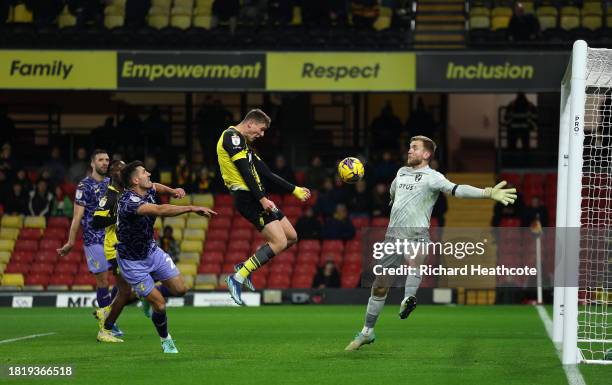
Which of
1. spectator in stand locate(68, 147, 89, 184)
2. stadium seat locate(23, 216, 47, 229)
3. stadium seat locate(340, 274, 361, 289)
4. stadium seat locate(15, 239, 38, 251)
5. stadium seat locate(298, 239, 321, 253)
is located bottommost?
stadium seat locate(340, 274, 361, 289)

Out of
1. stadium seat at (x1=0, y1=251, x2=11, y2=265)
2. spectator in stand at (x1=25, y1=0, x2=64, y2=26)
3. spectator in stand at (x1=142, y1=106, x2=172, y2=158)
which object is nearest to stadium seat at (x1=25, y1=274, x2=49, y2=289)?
stadium seat at (x1=0, y1=251, x2=11, y2=265)

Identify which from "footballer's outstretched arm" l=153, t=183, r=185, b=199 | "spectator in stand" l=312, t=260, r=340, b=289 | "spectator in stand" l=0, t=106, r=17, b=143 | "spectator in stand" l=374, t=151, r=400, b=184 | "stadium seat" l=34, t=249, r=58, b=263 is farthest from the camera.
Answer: "spectator in stand" l=0, t=106, r=17, b=143

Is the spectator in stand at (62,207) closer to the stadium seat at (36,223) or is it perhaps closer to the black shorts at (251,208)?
the stadium seat at (36,223)

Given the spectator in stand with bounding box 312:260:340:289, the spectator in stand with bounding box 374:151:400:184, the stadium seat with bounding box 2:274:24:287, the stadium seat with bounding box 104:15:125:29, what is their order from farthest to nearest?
the stadium seat with bounding box 104:15:125:29
the spectator in stand with bounding box 374:151:400:184
the stadium seat with bounding box 2:274:24:287
the spectator in stand with bounding box 312:260:340:289

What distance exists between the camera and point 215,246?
26.3 meters

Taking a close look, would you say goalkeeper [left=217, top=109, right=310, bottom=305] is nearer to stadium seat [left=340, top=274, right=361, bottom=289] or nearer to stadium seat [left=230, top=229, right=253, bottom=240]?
stadium seat [left=340, top=274, right=361, bottom=289]

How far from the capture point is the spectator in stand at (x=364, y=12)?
2650 cm

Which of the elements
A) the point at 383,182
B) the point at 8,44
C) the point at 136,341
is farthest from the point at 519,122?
the point at 136,341

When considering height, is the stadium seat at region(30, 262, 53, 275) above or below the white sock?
below

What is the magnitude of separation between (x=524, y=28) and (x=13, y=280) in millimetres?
12397

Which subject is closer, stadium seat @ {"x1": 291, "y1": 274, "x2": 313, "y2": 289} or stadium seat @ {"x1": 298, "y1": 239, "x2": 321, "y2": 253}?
stadium seat @ {"x1": 291, "y1": 274, "x2": 313, "y2": 289}

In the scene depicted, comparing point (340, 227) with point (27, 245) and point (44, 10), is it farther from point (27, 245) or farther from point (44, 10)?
point (44, 10)

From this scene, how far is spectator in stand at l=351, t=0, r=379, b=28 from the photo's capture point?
86.9ft

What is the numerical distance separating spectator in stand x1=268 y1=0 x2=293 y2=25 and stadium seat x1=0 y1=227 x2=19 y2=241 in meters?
7.53
